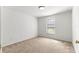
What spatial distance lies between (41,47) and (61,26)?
425mm

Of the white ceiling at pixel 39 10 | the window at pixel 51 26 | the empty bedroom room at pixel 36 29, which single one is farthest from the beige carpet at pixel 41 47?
the white ceiling at pixel 39 10

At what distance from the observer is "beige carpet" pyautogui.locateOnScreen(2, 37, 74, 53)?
98cm

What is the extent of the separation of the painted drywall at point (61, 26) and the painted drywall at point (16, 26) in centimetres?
11

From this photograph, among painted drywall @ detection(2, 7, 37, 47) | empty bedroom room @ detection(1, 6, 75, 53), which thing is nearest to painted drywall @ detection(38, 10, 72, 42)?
empty bedroom room @ detection(1, 6, 75, 53)

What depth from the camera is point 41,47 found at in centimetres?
105

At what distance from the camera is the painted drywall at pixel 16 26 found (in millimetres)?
998

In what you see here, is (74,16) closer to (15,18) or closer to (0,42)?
(15,18)

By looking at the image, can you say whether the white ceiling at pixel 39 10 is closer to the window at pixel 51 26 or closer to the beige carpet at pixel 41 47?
the window at pixel 51 26

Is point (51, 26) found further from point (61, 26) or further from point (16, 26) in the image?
point (16, 26)

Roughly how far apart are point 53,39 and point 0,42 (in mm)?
732

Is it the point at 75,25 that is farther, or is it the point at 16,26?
the point at 16,26

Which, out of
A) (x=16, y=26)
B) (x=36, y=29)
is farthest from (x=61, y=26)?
(x=16, y=26)

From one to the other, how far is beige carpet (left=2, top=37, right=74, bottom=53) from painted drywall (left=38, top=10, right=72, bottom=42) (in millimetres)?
81
